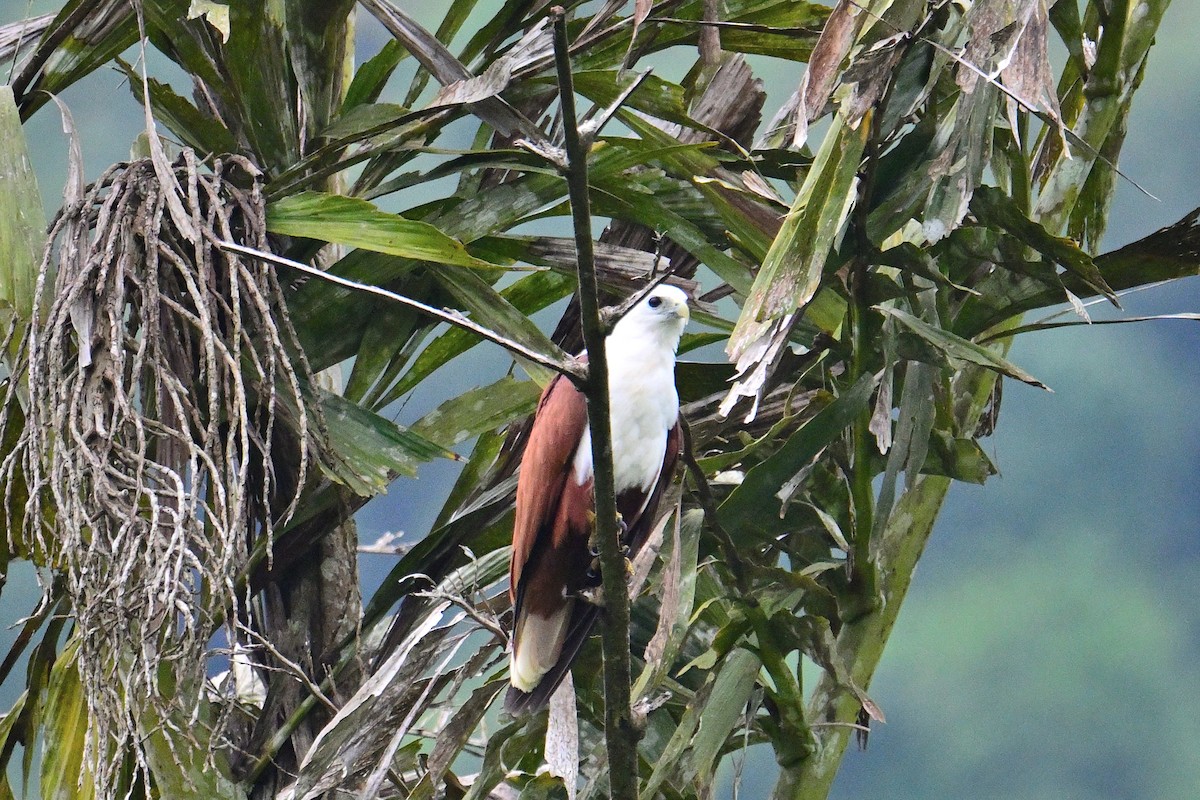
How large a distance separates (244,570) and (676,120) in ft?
3.30

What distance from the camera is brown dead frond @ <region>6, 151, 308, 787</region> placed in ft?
5.21

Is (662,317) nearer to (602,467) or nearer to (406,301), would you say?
(602,467)

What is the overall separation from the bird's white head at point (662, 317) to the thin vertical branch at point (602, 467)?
0.59m

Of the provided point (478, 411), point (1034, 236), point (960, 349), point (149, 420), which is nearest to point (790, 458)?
point (960, 349)

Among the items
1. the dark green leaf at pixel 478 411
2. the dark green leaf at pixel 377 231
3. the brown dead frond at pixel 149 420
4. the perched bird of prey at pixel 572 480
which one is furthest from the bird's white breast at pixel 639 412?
the brown dead frond at pixel 149 420

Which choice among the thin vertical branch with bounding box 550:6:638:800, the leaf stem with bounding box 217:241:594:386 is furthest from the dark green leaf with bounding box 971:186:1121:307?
the leaf stem with bounding box 217:241:594:386

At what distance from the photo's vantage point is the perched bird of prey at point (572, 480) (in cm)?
194

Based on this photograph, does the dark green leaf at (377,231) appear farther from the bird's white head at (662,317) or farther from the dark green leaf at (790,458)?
the dark green leaf at (790,458)

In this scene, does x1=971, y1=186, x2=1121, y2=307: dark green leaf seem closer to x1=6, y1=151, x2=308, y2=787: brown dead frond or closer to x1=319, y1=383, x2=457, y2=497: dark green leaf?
x1=319, y1=383, x2=457, y2=497: dark green leaf

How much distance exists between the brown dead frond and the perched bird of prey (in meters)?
0.39

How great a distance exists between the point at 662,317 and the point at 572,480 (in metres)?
0.31

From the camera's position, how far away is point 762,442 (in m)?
1.92

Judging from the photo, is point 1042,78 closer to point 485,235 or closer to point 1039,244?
point 1039,244

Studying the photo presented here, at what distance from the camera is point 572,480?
1977 mm
